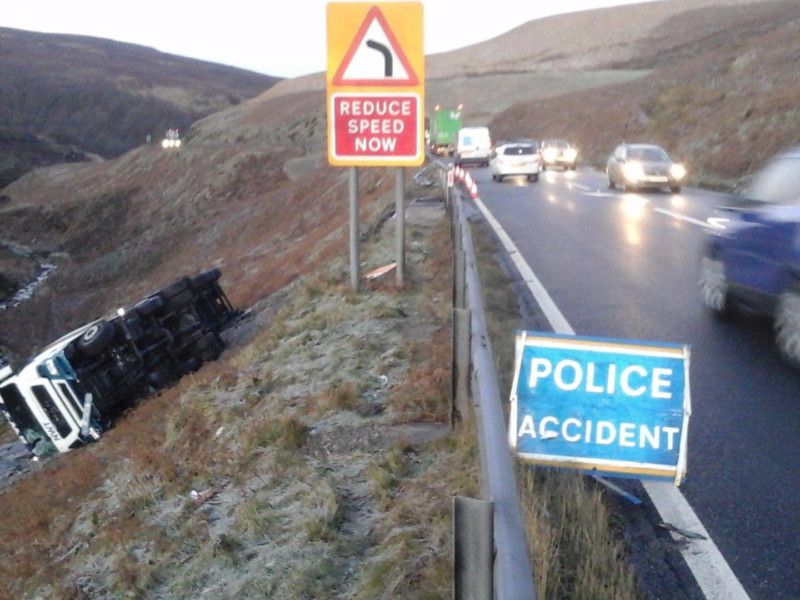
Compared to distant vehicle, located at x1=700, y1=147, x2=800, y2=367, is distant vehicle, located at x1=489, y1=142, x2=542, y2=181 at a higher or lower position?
lower

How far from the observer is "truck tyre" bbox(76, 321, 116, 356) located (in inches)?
567

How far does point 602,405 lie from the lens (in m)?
4.80

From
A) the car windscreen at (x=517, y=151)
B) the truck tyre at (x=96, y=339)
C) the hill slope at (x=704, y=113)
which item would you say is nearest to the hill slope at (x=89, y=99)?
the hill slope at (x=704, y=113)

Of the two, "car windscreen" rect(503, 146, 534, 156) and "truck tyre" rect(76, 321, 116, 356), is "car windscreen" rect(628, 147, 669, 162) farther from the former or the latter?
"truck tyre" rect(76, 321, 116, 356)

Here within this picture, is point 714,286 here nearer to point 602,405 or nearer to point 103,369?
point 602,405

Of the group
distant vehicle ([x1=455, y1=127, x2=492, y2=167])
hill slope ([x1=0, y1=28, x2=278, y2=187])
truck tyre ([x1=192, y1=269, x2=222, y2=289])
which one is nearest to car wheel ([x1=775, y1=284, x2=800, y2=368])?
truck tyre ([x1=192, y1=269, x2=222, y2=289])

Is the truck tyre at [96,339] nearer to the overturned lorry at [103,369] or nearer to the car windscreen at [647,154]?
the overturned lorry at [103,369]

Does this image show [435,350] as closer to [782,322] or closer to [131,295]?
[782,322]

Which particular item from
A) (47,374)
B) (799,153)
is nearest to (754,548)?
(799,153)

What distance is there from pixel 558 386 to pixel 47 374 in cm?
1062

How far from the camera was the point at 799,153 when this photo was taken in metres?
8.16

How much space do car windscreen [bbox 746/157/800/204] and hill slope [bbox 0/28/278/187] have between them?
10608 centimetres

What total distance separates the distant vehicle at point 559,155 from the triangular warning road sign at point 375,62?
34.0 metres

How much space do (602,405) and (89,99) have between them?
5714 inches
